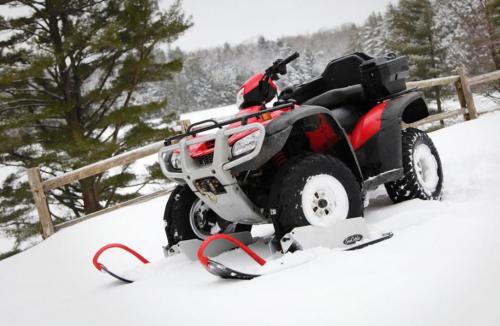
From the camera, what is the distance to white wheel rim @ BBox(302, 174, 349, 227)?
252 centimetres

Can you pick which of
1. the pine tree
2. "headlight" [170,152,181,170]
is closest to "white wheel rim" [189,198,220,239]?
"headlight" [170,152,181,170]

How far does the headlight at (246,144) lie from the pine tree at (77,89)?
734 cm

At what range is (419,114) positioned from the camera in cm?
388

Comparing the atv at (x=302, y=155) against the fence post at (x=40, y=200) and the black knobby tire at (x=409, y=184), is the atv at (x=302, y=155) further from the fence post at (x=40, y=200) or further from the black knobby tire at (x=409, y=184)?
the fence post at (x=40, y=200)

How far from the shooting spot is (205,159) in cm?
271

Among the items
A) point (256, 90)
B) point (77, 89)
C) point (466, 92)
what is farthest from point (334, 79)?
point (77, 89)

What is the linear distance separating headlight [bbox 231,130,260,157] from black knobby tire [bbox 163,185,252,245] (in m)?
0.86

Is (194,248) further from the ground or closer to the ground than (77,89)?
closer to the ground

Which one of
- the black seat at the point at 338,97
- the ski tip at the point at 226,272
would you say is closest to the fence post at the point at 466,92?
the black seat at the point at 338,97

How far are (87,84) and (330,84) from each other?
8722 millimetres

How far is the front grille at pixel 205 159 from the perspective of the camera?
2.66 meters

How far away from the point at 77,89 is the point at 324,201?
9559mm

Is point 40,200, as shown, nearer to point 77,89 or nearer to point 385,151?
point 385,151

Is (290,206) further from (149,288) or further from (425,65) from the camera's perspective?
(425,65)
